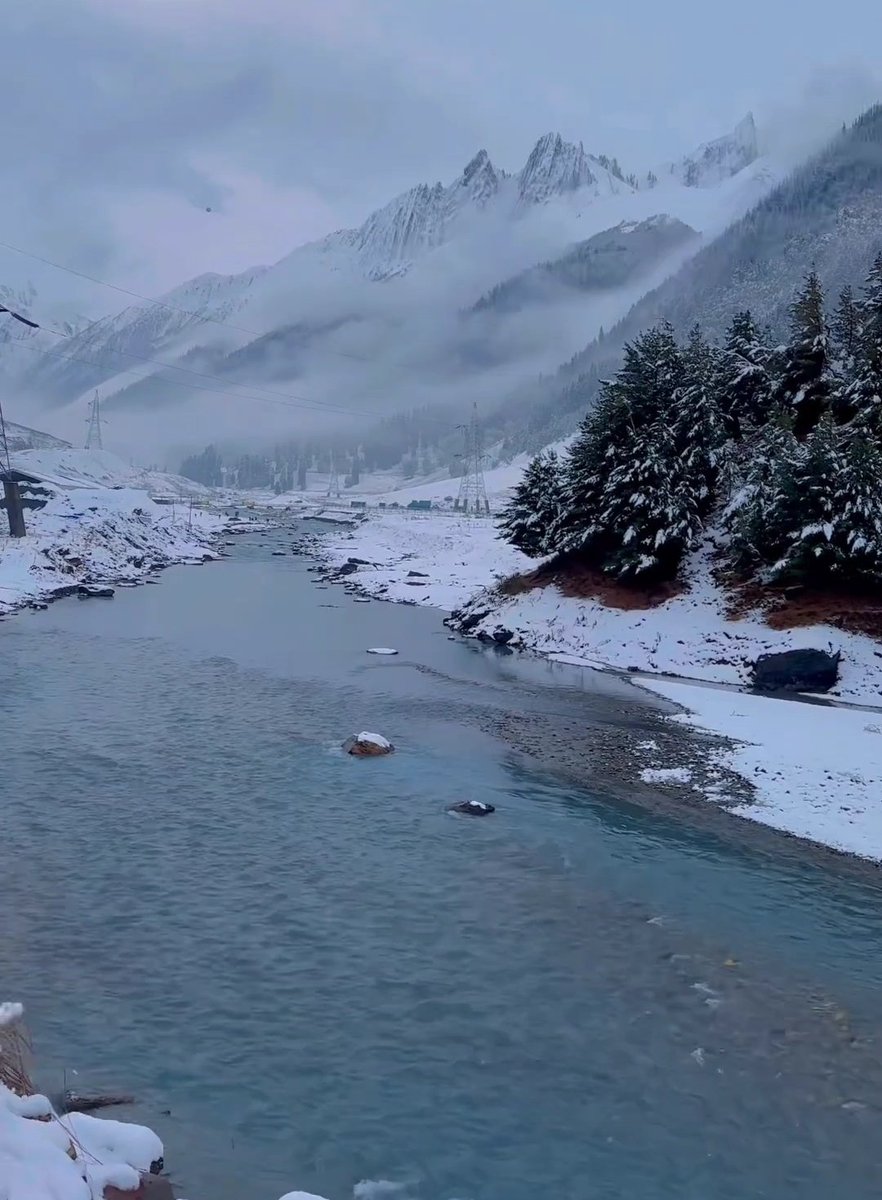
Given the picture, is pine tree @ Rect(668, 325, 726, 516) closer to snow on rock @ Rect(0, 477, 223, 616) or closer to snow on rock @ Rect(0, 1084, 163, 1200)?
snow on rock @ Rect(0, 477, 223, 616)

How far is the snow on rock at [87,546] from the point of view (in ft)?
192

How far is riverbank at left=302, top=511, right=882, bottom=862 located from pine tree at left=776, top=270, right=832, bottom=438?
12.1 meters

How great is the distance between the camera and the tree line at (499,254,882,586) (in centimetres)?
3844

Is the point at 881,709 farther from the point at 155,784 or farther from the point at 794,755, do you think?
the point at 155,784

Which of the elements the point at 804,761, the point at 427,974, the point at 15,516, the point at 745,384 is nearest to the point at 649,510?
the point at 745,384

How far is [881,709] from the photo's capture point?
3170 centimetres

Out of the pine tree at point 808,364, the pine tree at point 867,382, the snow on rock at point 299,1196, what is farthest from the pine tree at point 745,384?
the snow on rock at point 299,1196

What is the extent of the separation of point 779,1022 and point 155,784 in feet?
48.1

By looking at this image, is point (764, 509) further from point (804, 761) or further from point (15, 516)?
point (15, 516)

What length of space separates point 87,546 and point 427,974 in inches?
2636

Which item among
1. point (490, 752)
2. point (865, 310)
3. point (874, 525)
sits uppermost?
point (865, 310)

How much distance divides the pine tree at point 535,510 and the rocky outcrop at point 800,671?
17542mm

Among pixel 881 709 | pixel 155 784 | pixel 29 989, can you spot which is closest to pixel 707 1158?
pixel 29 989

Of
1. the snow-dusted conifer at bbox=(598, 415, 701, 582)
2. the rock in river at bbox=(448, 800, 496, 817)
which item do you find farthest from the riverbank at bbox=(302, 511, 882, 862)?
the rock in river at bbox=(448, 800, 496, 817)
